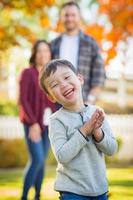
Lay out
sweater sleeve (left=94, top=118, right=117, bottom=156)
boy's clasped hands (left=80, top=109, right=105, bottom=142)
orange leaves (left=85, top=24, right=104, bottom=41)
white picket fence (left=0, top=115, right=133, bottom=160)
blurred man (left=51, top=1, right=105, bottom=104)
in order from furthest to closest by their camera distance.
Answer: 1. orange leaves (left=85, top=24, right=104, bottom=41)
2. white picket fence (left=0, top=115, right=133, bottom=160)
3. blurred man (left=51, top=1, right=105, bottom=104)
4. sweater sleeve (left=94, top=118, right=117, bottom=156)
5. boy's clasped hands (left=80, top=109, right=105, bottom=142)

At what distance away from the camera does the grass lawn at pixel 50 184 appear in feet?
26.1

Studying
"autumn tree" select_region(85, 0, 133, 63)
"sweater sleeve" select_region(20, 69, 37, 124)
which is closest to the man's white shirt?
"sweater sleeve" select_region(20, 69, 37, 124)

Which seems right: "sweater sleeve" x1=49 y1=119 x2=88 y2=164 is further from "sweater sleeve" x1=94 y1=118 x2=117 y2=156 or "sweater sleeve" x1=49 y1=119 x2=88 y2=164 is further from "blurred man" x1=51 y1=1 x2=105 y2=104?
"blurred man" x1=51 y1=1 x2=105 y2=104

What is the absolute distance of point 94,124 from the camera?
366cm

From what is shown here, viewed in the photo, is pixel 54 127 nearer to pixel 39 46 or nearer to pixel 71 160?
pixel 71 160

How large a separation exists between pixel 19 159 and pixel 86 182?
9576 mm

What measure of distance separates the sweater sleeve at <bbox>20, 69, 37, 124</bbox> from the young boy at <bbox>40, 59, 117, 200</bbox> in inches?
105

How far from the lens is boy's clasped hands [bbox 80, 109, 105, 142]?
11.9ft

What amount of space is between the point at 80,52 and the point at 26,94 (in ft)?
2.13

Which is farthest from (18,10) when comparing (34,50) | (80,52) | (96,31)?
(80,52)

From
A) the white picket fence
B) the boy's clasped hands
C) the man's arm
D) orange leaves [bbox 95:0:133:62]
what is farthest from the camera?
orange leaves [bbox 95:0:133:62]

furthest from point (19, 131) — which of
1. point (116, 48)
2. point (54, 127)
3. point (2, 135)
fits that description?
point (54, 127)

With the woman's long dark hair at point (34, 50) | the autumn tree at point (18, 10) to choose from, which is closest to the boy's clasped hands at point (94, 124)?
the woman's long dark hair at point (34, 50)

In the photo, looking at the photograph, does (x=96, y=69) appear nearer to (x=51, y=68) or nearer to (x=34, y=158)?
(x=34, y=158)
